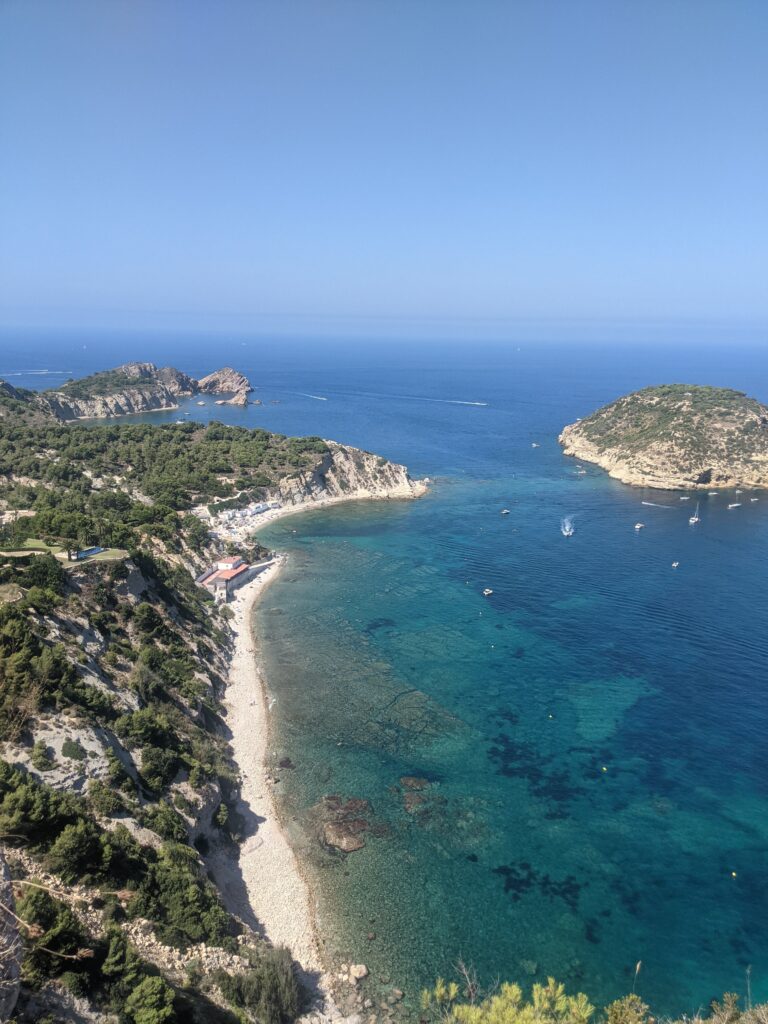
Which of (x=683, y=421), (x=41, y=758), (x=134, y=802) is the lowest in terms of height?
(x=134, y=802)

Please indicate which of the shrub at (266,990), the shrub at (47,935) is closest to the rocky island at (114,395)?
the shrub at (47,935)

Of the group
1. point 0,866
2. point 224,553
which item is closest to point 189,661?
point 224,553

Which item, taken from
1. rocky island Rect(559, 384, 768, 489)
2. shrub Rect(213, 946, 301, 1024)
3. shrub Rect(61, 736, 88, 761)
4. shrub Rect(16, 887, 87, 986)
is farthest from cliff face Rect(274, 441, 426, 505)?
shrub Rect(16, 887, 87, 986)

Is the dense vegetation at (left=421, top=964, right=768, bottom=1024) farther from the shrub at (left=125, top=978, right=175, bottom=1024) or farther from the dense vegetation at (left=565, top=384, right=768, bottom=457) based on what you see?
the dense vegetation at (left=565, top=384, right=768, bottom=457)

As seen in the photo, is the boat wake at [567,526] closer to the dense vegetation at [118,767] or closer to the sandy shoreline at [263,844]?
the sandy shoreline at [263,844]

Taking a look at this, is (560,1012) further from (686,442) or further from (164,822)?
(686,442)

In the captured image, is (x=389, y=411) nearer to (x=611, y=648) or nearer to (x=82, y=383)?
(x=82, y=383)

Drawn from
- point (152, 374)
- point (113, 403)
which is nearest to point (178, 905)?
point (113, 403)
